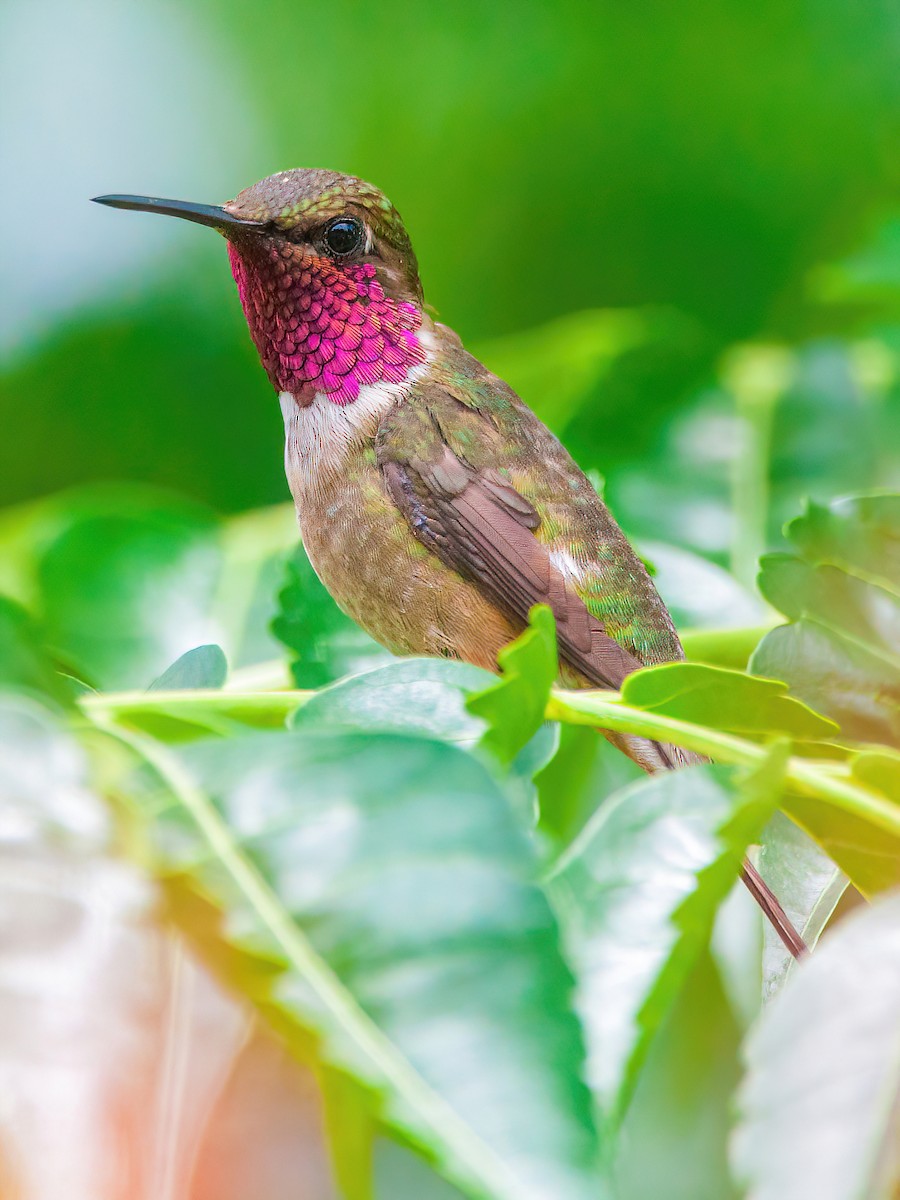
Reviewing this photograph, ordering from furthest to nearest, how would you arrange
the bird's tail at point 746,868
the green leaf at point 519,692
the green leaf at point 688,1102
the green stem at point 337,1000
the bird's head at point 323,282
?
the green leaf at point 688,1102 < the bird's head at point 323,282 < the bird's tail at point 746,868 < the green leaf at point 519,692 < the green stem at point 337,1000

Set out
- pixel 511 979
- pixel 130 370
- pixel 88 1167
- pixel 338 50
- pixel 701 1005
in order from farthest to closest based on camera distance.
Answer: pixel 338 50, pixel 130 370, pixel 701 1005, pixel 88 1167, pixel 511 979

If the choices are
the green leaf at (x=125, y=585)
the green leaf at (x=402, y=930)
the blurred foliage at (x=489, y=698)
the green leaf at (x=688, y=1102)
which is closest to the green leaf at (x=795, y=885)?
the blurred foliage at (x=489, y=698)

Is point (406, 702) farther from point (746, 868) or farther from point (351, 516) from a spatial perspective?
point (351, 516)

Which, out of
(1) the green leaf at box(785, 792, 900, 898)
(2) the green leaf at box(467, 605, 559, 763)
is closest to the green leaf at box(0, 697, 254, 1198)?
(2) the green leaf at box(467, 605, 559, 763)

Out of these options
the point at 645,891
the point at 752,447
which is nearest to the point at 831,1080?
the point at 645,891

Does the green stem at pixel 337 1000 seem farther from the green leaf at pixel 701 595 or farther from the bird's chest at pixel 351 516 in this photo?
the green leaf at pixel 701 595

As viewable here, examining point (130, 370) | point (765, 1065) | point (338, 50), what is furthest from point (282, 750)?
point (338, 50)

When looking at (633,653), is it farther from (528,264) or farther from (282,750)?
(528,264)
